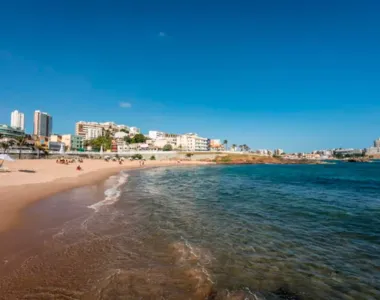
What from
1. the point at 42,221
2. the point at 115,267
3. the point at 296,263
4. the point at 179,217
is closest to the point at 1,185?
the point at 42,221

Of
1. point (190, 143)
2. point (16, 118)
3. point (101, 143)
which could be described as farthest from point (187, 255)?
point (16, 118)

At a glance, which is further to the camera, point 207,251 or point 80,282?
point 207,251

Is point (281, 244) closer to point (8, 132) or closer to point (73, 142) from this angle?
point (8, 132)

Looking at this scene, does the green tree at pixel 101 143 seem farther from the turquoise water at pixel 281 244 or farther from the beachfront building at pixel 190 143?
the turquoise water at pixel 281 244

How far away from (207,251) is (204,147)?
523 ft

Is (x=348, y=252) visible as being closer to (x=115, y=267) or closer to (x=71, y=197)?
(x=115, y=267)

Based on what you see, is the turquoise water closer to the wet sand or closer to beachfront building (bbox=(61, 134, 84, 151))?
the wet sand

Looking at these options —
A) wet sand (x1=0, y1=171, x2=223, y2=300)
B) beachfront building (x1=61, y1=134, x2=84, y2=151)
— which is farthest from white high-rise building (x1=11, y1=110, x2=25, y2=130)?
wet sand (x1=0, y1=171, x2=223, y2=300)

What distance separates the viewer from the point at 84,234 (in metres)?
9.52

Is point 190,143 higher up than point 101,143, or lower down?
higher up

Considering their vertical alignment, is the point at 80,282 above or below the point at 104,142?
below

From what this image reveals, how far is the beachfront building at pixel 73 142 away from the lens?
13588 cm

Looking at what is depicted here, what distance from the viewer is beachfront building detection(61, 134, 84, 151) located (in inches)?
5349

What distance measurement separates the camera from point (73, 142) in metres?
140
